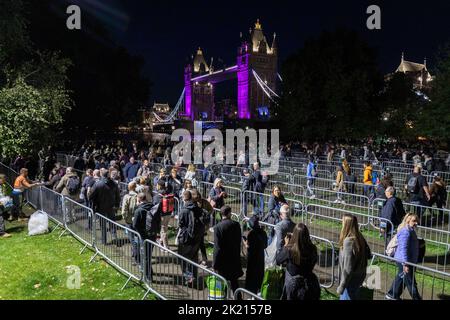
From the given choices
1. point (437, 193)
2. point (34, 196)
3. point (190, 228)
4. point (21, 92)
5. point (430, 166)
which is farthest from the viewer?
point (430, 166)

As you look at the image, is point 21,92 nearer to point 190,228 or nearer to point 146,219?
point 146,219

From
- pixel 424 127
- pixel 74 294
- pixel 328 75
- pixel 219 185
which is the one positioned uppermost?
pixel 328 75

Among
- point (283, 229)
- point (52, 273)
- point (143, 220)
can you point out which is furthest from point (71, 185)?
point (283, 229)

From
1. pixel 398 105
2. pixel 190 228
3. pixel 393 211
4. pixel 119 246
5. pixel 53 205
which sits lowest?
pixel 119 246

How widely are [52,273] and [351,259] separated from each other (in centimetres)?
613

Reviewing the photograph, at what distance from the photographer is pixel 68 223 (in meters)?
11.2

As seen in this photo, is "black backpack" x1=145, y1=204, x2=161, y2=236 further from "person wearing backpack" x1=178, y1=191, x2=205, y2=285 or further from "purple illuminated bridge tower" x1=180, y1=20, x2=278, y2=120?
"purple illuminated bridge tower" x1=180, y1=20, x2=278, y2=120

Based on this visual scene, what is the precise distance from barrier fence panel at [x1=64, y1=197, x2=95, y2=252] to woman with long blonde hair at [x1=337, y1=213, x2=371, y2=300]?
566cm

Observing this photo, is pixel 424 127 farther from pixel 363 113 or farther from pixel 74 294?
pixel 74 294

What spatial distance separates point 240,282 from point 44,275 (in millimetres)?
3992

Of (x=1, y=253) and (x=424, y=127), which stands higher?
(x=424, y=127)

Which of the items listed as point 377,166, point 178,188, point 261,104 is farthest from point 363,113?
point 261,104

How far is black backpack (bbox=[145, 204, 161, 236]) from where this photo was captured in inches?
313

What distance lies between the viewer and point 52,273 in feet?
27.9
